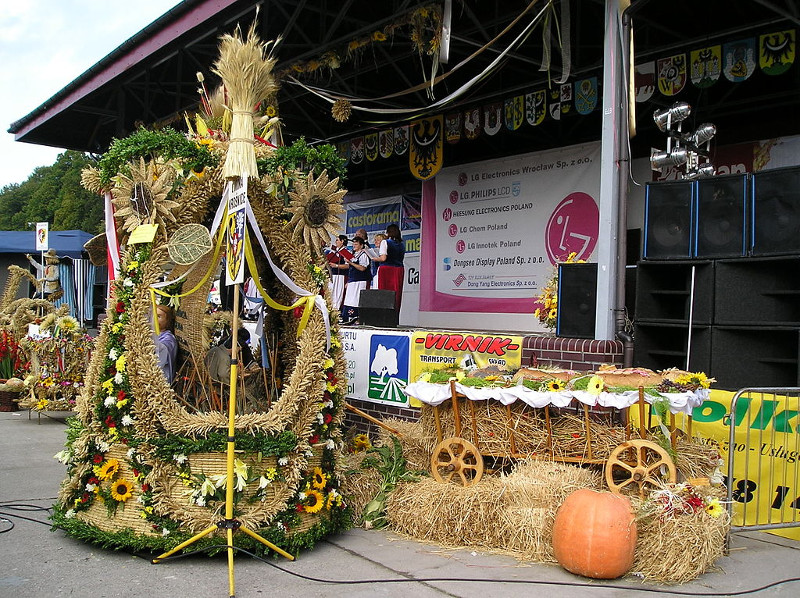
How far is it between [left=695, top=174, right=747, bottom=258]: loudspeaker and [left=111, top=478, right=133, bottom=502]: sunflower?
5.31m

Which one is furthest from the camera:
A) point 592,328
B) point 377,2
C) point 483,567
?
point 377,2

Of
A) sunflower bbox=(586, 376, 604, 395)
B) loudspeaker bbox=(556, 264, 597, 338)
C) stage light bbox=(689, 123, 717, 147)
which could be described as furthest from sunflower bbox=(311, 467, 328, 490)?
stage light bbox=(689, 123, 717, 147)

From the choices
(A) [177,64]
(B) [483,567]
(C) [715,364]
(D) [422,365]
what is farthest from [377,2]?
(B) [483,567]

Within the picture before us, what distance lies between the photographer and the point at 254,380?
714cm

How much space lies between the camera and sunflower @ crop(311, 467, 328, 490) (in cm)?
585

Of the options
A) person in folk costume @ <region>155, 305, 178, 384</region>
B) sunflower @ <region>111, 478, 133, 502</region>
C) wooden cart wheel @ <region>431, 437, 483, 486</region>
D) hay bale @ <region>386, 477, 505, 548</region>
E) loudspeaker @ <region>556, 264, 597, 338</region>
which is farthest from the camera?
loudspeaker @ <region>556, 264, 597, 338</region>

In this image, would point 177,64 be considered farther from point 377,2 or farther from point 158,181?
point 158,181

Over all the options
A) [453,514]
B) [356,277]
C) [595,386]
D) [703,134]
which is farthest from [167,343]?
[356,277]

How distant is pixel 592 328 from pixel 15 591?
585 centimetres

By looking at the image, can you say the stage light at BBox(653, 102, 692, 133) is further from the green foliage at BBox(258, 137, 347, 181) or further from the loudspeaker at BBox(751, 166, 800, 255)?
the green foliage at BBox(258, 137, 347, 181)

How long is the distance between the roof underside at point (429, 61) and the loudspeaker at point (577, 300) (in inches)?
110

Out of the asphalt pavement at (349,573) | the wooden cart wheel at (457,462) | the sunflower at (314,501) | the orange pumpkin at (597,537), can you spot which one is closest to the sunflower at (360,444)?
the wooden cart wheel at (457,462)

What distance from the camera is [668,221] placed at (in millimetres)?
7266

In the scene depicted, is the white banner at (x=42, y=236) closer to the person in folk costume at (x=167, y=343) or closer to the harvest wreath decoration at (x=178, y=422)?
the person in folk costume at (x=167, y=343)
